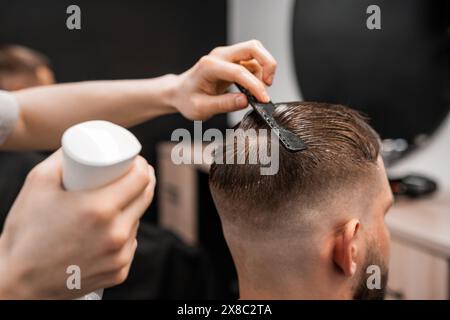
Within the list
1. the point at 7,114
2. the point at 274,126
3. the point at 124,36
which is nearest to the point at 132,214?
the point at 274,126

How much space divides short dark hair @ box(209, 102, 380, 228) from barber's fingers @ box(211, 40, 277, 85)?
7cm

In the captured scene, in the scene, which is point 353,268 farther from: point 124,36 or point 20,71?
point 124,36

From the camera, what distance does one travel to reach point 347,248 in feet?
2.85

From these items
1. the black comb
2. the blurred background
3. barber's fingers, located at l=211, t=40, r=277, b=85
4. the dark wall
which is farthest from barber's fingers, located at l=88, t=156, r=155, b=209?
the dark wall

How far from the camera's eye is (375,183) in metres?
0.94

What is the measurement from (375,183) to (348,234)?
137mm

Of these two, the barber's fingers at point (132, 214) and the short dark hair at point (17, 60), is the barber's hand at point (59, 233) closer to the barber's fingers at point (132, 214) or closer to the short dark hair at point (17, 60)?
the barber's fingers at point (132, 214)

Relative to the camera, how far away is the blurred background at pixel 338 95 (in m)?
1.56

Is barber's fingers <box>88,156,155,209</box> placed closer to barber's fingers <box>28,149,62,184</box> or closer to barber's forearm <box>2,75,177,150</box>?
barber's fingers <box>28,149,62,184</box>

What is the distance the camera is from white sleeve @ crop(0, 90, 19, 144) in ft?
3.16

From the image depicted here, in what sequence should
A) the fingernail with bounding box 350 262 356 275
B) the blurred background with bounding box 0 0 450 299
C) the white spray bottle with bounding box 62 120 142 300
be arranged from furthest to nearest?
the blurred background with bounding box 0 0 450 299 → the fingernail with bounding box 350 262 356 275 → the white spray bottle with bounding box 62 120 142 300

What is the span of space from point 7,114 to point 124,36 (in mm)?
2209

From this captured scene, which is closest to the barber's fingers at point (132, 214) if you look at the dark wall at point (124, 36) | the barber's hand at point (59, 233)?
the barber's hand at point (59, 233)

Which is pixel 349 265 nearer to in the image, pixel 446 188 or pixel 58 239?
pixel 58 239
